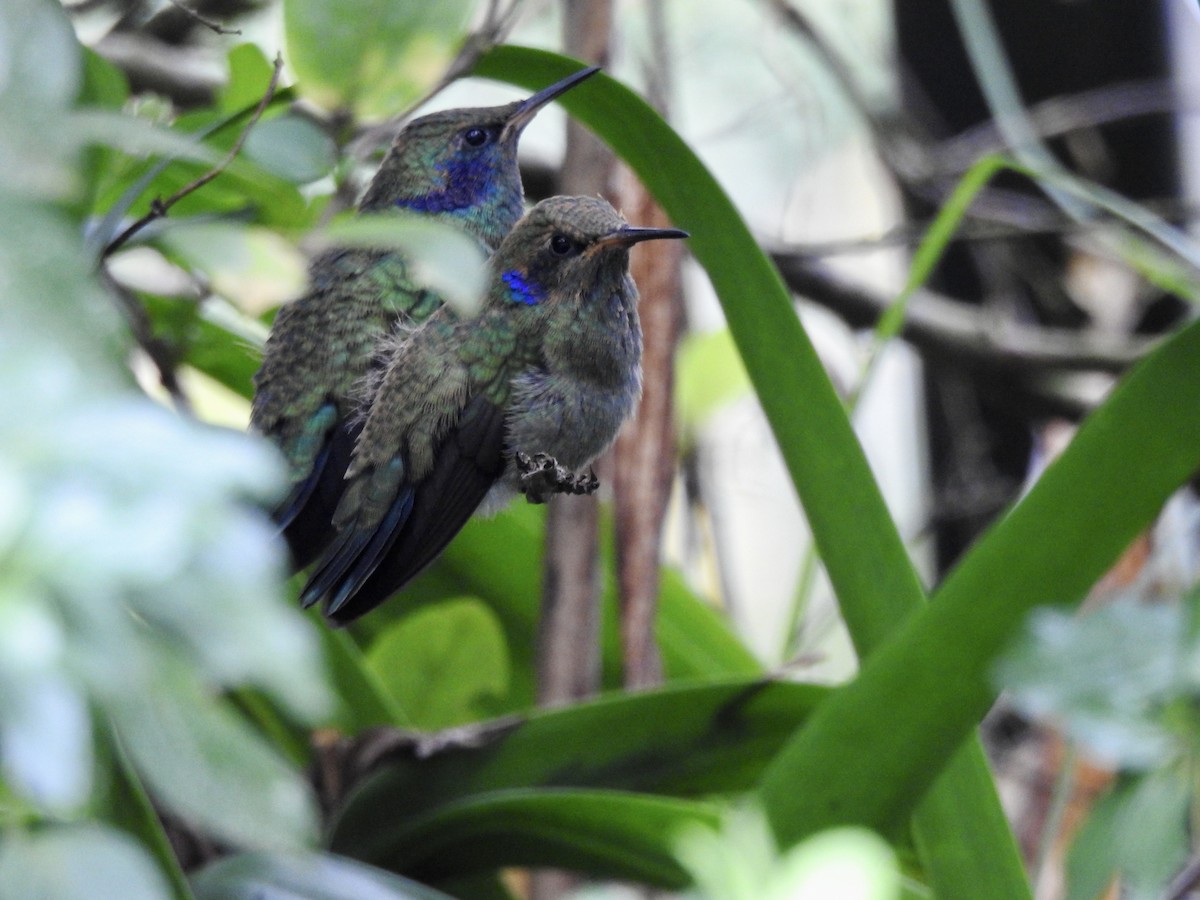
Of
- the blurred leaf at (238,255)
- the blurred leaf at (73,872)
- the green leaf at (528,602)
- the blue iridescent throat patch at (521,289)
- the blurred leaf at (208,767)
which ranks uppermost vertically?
the green leaf at (528,602)

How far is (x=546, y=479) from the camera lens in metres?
0.39

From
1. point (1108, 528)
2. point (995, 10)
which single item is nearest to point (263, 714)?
point (1108, 528)

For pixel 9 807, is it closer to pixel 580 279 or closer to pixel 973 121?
pixel 580 279

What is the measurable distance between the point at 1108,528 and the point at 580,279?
1.18 ft

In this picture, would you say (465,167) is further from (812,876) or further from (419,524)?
(812,876)

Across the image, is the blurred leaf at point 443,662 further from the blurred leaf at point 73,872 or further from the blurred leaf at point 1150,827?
the blurred leaf at point 73,872

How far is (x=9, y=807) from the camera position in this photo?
37 cm

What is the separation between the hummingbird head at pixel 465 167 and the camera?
0.46 m

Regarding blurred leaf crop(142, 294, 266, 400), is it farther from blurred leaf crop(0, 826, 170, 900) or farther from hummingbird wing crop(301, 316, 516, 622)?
blurred leaf crop(0, 826, 170, 900)

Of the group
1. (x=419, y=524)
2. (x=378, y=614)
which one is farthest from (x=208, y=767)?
(x=378, y=614)

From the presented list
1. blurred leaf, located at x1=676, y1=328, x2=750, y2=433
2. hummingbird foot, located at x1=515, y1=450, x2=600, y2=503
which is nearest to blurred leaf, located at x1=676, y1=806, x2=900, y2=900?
hummingbird foot, located at x1=515, y1=450, x2=600, y2=503

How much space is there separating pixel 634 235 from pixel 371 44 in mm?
99

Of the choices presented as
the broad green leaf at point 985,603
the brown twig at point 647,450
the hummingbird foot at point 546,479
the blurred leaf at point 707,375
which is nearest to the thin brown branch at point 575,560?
the brown twig at point 647,450

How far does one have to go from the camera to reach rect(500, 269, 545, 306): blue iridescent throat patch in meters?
0.43
